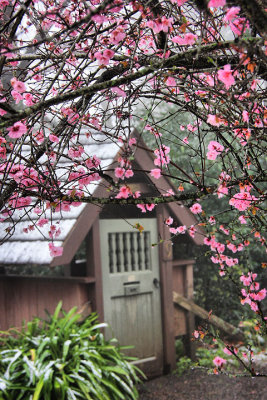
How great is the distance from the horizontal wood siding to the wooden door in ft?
1.32

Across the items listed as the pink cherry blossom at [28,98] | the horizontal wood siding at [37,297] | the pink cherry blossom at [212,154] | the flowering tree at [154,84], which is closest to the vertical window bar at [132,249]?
the horizontal wood siding at [37,297]

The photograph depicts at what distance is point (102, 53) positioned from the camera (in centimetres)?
197

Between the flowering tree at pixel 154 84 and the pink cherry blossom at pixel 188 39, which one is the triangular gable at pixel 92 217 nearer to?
the flowering tree at pixel 154 84

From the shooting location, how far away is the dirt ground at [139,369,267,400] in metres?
5.08

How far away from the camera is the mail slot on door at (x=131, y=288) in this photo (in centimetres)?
545

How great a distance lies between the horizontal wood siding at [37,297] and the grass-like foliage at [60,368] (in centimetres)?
69

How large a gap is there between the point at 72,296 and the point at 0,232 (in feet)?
3.78

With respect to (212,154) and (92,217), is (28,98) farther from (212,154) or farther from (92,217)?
(92,217)

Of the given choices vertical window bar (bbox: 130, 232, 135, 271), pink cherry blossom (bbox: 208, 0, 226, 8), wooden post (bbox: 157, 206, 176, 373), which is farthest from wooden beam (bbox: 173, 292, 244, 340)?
pink cherry blossom (bbox: 208, 0, 226, 8)

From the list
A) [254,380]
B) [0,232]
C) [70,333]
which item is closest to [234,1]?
[70,333]

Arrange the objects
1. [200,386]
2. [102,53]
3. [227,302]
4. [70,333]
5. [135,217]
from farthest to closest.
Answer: [227,302]
[135,217]
[200,386]
[70,333]
[102,53]

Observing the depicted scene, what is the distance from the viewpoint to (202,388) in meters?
5.32

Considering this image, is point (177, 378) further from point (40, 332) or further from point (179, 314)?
point (40, 332)

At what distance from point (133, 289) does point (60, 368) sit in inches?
80.6
